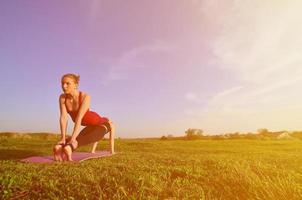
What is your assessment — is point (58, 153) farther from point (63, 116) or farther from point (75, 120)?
point (63, 116)

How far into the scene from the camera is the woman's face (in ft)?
31.7

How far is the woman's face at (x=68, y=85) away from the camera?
9648mm

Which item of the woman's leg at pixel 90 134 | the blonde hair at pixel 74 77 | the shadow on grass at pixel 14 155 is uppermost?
the blonde hair at pixel 74 77

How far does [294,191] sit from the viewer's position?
5.36 meters

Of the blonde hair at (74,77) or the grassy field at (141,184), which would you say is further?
the blonde hair at (74,77)

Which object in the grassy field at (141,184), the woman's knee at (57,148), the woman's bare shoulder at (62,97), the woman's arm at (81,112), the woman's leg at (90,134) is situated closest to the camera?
the grassy field at (141,184)

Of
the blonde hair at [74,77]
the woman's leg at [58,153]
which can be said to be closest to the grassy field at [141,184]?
the woman's leg at [58,153]

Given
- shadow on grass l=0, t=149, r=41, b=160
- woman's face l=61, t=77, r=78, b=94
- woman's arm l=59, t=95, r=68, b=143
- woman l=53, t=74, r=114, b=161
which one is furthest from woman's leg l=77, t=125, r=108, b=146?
shadow on grass l=0, t=149, r=41, b=160

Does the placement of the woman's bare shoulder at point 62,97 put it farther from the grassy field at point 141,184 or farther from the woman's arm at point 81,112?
the grassy field at point 141,184

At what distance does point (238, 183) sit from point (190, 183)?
92cm

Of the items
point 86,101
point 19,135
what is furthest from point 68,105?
point 19,135

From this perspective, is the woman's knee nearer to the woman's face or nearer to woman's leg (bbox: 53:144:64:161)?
woman's leg (bbox: 53:144:64:161)

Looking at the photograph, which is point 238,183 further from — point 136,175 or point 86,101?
point 86,101

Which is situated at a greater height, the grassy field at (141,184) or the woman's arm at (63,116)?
the woman's arm at (63,116)
